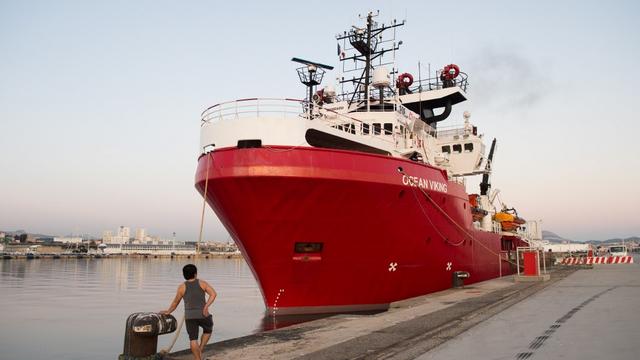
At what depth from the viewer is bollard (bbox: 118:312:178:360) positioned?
23.0 ft

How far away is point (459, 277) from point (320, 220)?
27.3ft

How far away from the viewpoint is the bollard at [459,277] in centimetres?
1934

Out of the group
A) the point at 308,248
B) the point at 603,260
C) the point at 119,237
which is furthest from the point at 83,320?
the point at 119,237

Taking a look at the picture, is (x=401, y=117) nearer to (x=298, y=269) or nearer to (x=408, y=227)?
(x=408, y=227)

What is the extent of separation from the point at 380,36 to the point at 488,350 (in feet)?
59.5

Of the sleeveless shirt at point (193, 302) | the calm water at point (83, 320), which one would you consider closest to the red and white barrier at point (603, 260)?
the calm water at point (83, 320)

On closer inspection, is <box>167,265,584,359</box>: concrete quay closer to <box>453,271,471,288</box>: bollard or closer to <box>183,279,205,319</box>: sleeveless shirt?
<box>183,279,205,319</box>: sleeveless shirt

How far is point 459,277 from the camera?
19500 mm

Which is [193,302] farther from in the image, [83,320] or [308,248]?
[83,320]

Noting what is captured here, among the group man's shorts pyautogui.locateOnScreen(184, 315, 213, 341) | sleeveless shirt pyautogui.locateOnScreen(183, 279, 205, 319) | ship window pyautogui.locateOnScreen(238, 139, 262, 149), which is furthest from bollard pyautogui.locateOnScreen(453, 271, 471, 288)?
sleeveless shirt pyautogui.locateOnScreen(183, 279, 205, 319)

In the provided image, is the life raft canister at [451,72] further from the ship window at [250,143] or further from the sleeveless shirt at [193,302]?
the sleeveless shirt at [193,302]

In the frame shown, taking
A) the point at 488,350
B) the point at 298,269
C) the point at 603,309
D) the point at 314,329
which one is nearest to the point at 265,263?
the point at 298,269

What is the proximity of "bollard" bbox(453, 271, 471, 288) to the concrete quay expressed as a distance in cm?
556

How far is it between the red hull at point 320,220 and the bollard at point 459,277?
3.92m
